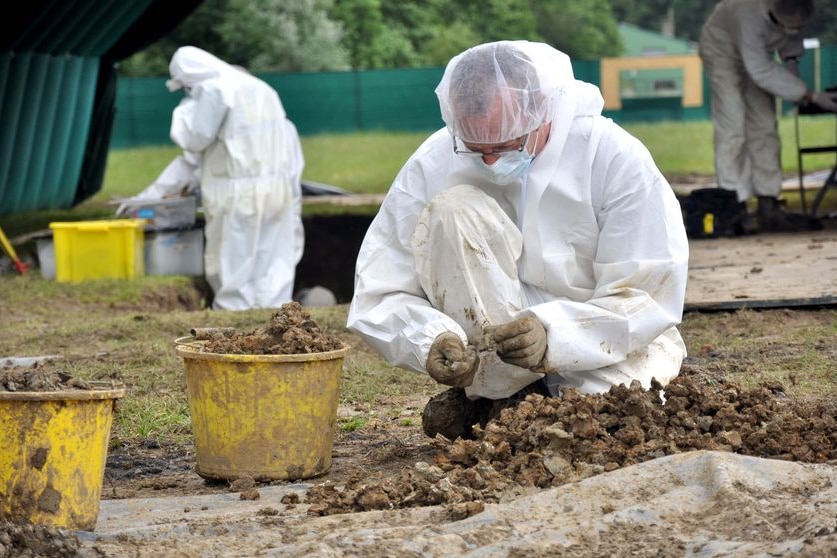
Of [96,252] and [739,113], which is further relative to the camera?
[739,113]

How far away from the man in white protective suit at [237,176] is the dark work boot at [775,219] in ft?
13.1

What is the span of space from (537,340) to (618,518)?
835 mm

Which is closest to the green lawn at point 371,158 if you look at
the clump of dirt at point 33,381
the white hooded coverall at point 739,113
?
the white hooded coverall at point 739,113

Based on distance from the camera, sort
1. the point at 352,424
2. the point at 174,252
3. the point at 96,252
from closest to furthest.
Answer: the point at 352,424 → the point at 96,252 → the point at 174,252

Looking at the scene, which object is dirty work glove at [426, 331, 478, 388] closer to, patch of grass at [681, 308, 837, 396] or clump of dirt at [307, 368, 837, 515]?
clump of dirt at [307, 368, 837, 515]

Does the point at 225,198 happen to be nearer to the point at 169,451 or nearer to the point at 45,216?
the point at 45,216

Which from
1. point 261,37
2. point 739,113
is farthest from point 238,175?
point 261,37

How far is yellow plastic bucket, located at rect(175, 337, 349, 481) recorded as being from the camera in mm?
3881

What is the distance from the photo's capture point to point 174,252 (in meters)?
10.4

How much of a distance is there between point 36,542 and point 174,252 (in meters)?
7.47

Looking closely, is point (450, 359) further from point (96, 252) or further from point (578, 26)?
point (578, 26)

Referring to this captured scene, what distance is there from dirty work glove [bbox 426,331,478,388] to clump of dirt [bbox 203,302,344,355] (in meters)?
0.36

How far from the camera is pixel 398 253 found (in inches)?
168

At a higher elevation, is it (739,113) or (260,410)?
(739,113)
